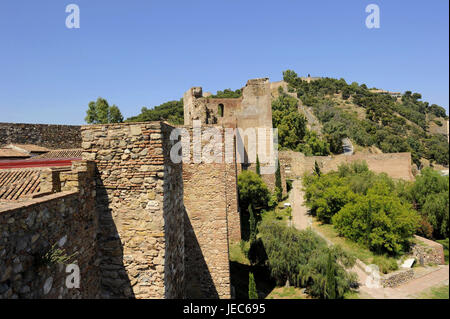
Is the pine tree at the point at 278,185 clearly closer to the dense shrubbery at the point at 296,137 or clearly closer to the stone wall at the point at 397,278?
the stone wall at the point at 397,278

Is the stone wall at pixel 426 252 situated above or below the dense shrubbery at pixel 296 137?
below

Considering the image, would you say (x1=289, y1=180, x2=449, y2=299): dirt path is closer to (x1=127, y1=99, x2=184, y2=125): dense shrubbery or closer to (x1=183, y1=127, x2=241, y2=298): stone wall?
(x1=183, y1=127, x2=241, y2=298): stone wall

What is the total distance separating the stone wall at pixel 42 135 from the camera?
11.3 m

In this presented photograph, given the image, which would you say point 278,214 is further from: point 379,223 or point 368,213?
point 379,223

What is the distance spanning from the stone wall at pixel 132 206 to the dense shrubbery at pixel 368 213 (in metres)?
14.6

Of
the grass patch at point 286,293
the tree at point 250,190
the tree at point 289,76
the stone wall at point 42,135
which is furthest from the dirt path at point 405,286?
the tree at point 289,76

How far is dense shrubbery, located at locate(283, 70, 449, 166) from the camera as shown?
135ft

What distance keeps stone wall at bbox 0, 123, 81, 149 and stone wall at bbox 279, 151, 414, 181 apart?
20.9 metres

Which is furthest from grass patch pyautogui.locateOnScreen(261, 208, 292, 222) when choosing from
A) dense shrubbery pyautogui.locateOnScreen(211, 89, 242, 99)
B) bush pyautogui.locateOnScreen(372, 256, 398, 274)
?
dense shrubbery pyautogui.locateOnScreen(211, 89, 242, 99)

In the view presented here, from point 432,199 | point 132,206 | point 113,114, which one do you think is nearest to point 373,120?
point 432,199

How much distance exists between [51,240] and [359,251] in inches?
638

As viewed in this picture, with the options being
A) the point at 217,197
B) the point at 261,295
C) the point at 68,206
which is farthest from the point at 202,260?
the point at 261,295

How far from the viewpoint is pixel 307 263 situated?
11953mm
